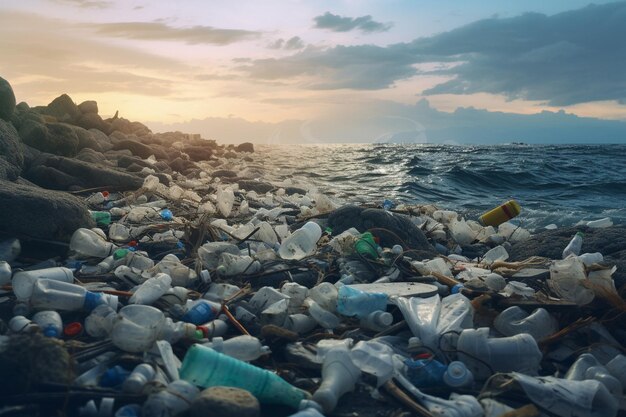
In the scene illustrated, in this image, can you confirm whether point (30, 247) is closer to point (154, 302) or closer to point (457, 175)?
point (154, 302)

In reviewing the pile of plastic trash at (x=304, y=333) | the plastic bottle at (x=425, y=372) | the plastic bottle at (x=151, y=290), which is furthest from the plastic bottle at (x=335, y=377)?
the plastic bottle at (x=151, y=290)

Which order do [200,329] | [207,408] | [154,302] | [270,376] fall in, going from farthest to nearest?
[154,302], [200,329], [270,376], [207,408]

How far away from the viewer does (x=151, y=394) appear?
2131 mm

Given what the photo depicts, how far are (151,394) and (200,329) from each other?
0.70m

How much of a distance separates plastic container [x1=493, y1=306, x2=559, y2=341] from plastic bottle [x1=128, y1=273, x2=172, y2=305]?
6.57 feet

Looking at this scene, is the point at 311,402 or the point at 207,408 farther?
the point at 311,402

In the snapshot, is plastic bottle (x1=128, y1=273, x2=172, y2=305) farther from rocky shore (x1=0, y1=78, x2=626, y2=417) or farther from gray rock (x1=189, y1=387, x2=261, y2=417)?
gray rock (x1=189, y1=387, x2=261, y2=417)

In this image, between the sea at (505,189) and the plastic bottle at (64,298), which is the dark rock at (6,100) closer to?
the sea at (505,189)

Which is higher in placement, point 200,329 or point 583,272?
point 583,272

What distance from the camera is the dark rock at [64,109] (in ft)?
59.0

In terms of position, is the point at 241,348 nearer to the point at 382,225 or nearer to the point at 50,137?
the point at 382,225

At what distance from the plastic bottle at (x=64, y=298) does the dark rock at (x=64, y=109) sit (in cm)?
1648

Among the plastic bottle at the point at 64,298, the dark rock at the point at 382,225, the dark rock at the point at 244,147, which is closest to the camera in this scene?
the plastic bottle at the point at 64,298

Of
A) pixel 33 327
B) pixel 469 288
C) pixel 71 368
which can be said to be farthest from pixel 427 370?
pixel 33 327
